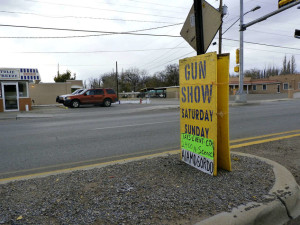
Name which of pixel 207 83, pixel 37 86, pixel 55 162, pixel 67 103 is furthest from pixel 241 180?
pixel 37 86

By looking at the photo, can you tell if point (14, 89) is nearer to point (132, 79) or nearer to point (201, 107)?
point (201, 107)

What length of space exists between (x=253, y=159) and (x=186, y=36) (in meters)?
2.44

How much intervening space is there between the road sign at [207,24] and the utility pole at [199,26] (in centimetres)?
5

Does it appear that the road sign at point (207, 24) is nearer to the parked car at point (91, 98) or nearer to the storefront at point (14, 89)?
the storefront at point (14, 89)

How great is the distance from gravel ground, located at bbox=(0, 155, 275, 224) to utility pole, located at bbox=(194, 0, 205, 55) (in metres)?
1.93

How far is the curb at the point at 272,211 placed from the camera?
89.1 inches

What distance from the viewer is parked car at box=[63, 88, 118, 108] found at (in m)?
21.1

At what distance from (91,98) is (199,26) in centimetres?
1973

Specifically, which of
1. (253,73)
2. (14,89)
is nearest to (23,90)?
(14,89)

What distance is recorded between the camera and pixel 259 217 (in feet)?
7.78

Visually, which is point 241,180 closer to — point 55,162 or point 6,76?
point 55,162

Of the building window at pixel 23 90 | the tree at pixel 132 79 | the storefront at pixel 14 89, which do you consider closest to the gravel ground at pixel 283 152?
the storefront at pixel 14 89

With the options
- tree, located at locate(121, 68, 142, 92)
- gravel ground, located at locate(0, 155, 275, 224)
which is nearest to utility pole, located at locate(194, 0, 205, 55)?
gravel ground, located at locate(0, 155, 275, 224)

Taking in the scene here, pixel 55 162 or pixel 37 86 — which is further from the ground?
pixel 37 86
